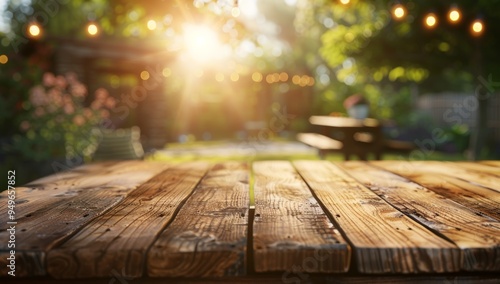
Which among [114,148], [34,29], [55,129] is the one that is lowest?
[114,148]

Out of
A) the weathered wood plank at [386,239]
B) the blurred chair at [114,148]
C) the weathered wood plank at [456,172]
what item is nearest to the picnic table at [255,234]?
the weathered wood plank at [386,239]

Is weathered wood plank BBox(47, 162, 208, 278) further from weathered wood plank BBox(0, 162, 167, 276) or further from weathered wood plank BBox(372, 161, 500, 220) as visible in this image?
weathered wood plank BBox(372, 161, 500, 220)

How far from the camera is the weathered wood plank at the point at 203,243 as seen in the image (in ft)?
3.63

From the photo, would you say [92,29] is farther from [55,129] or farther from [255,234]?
[255,234]

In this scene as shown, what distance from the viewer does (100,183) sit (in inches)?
83.9

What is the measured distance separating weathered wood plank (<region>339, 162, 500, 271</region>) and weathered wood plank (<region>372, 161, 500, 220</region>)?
5cm

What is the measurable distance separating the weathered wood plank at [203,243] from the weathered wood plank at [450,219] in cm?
53

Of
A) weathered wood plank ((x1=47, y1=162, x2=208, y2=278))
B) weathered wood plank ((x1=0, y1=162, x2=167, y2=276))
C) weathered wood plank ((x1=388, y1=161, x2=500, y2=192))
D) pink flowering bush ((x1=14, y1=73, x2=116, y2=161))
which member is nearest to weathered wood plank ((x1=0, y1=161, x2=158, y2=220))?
weathered wood plank ((x1=0, y1=162, x2=167, y2=276))

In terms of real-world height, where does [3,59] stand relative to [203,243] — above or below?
above

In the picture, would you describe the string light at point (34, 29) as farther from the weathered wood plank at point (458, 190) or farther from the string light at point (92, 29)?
the weathered wood plank at point (458, 190)

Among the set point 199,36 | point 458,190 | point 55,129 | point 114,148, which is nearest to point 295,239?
point 458,190

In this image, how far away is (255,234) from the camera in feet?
4.03

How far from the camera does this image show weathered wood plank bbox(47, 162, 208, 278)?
3.61 ft

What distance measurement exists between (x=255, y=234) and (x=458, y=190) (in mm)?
1100
